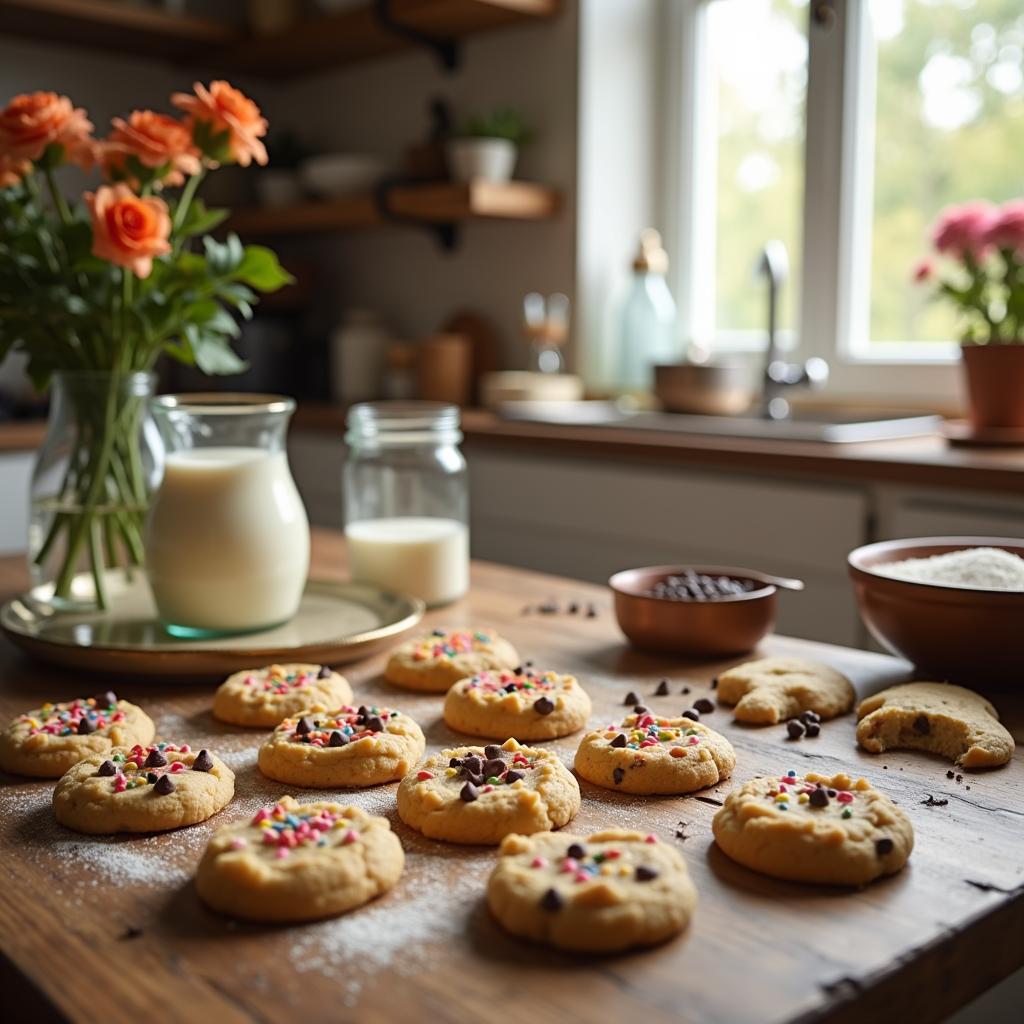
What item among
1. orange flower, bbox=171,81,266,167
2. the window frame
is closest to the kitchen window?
the window frame

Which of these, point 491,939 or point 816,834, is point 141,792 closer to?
point 491,939

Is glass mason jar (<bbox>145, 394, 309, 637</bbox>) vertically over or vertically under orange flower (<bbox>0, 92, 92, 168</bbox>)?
under

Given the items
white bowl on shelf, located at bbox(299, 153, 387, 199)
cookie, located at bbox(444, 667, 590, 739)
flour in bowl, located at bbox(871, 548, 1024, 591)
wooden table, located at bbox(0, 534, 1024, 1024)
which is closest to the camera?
wooden table, located at bbox(0, 534, 1024, 1024)

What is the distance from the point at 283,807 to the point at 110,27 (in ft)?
10.2

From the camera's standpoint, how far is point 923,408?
270 cm

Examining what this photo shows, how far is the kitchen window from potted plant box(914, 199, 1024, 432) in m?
0.48

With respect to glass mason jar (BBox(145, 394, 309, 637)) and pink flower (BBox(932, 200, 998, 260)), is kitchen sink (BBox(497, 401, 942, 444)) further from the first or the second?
glass mason jar (BBox(145, 394, 309, 637))

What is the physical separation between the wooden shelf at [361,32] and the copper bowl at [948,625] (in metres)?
2.30

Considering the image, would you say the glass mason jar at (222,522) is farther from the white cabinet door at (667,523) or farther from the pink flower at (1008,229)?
the pink flower at (1008,229)

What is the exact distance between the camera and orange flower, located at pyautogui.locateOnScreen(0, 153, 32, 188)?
46.4 inches

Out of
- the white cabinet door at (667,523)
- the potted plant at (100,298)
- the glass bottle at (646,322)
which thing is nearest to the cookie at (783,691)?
the potted plant at (100,298)

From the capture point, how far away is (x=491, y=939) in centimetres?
65

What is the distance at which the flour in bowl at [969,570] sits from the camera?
1.07 metres

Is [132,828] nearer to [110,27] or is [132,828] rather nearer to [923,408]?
[923,408]
